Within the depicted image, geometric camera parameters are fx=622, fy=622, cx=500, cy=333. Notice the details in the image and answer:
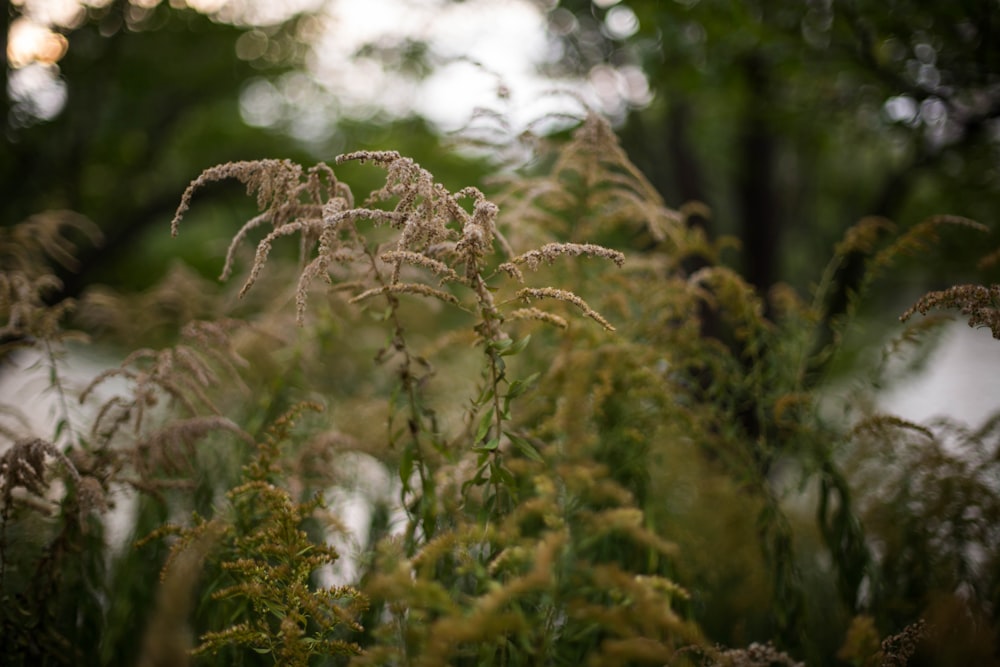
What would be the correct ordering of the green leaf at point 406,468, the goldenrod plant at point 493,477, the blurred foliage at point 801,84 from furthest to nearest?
the blurred foliage at point 801,84
the green leaf at point 406,468
the goldenrod plant at point 493,477

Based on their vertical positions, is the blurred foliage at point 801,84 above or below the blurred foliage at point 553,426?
above

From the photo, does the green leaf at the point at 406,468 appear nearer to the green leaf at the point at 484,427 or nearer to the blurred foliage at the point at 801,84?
the green leaf at the point at 484,427

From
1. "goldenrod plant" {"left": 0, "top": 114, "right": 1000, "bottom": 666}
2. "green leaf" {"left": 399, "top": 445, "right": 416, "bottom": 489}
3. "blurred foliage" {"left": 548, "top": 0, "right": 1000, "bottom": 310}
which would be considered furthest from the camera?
"blurred foliage" {"left": 548, "top": 0, "right": 1000, "bottom": 310}

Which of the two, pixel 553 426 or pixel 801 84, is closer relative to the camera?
pixel 553 426

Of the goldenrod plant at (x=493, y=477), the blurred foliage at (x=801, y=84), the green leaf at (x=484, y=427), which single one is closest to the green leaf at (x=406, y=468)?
the goldenrod plant at (x=493, y=477)

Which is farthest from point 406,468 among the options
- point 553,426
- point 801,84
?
point 801,84

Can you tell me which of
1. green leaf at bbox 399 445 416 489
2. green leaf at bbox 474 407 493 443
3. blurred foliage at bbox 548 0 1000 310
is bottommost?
green leaf at bbox 399 445 416 489

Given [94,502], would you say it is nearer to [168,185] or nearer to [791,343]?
[791,343]

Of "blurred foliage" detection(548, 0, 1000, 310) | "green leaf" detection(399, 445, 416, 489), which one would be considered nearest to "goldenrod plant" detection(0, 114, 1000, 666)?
"green leaf" detection(399, 445, 416, 489)

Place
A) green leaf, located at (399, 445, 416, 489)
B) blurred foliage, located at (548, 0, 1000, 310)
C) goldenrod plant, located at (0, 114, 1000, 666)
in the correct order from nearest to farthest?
goldenrod plant, located at (0, 114, 1000, 666) < green leaf, located at (399, 445, 416, 489) < blurred foliage, located at (548, 0, 1000, 310)

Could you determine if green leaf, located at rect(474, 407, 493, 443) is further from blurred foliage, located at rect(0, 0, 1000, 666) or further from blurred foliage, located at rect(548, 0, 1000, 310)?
blurred foliage, located at rect(548, 0, 1000, 310)

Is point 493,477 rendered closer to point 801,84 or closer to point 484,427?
point 484,427

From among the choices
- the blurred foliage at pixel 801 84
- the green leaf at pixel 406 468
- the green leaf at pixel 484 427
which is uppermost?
the blurred foliage at pixel 801 84

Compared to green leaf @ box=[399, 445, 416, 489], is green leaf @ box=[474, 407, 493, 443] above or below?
above
